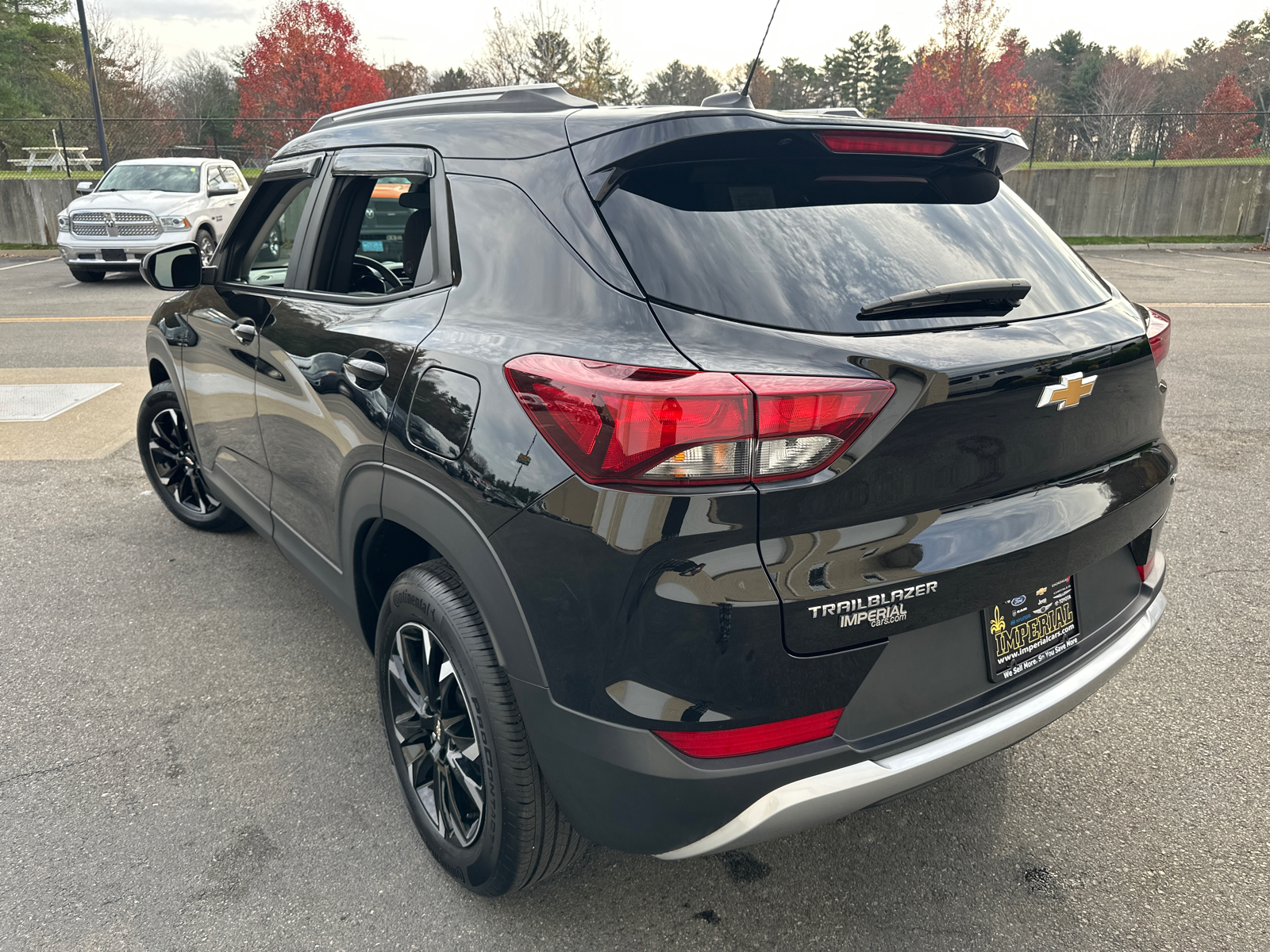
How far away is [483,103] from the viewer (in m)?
2.45

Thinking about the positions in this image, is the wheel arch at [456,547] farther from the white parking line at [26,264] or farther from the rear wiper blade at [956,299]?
the white parking line at [26,264]

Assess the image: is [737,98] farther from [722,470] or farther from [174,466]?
[174,466]

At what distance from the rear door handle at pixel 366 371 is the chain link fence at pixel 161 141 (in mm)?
22714

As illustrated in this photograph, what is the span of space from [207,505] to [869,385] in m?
3.73

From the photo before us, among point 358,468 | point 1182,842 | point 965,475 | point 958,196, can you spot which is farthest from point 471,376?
point 1182,842

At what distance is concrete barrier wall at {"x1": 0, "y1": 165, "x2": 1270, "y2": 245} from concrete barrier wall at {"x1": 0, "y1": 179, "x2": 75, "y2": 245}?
2 cm

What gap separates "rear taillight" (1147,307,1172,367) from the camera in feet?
7.41

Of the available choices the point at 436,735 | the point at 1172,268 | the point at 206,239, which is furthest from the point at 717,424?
the point at 1172,268

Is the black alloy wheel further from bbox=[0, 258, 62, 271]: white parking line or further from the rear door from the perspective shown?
bbox=[0, 258, 62, 271]: white parking line

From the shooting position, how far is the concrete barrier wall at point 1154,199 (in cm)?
2058

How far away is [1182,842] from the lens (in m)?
2.38

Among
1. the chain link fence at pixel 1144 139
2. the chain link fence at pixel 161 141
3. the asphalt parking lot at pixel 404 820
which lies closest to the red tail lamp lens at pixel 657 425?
the asphalt parking lot at pixel 404 820

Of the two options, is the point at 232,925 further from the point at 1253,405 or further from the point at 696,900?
the point at 1253,405

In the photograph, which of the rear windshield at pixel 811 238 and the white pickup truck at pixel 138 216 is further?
the white pickup truck at pixel 138 216
